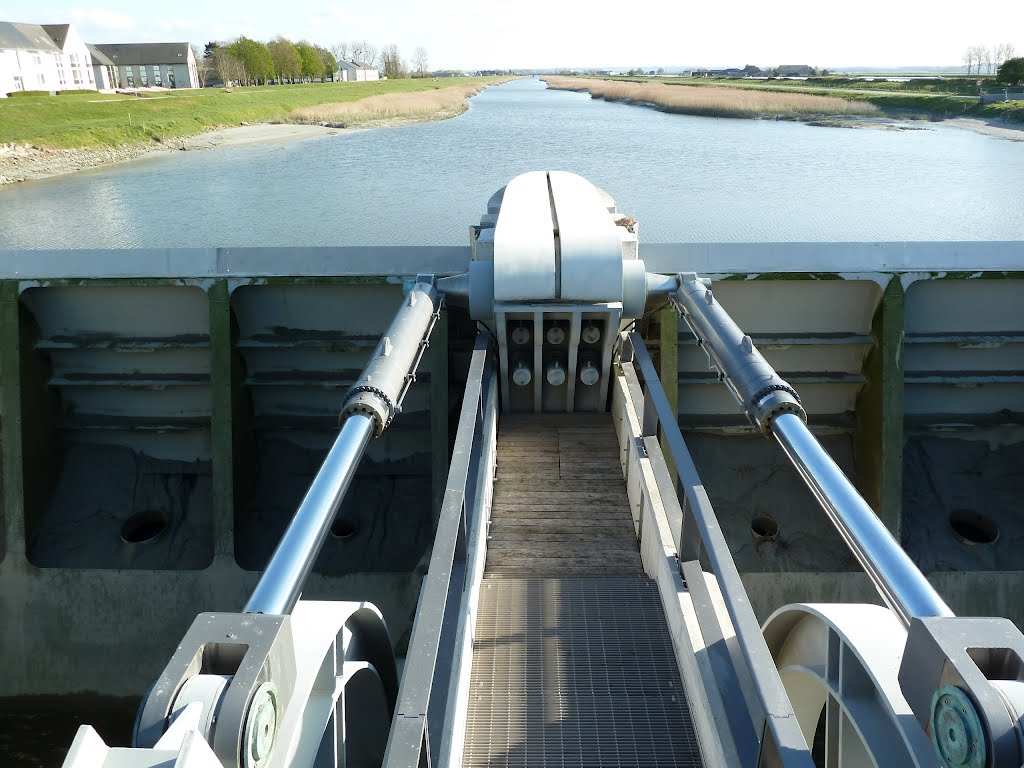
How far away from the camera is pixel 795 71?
13225 centimetres

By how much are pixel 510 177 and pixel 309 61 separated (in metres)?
86.3

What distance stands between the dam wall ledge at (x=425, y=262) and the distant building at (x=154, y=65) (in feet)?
302

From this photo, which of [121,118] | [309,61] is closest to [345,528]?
[121,118]

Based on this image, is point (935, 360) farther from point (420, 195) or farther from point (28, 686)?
point (420, 195)

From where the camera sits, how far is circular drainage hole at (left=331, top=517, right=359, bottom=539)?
24.5ft

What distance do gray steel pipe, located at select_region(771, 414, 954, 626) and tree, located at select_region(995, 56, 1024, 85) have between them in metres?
61.3

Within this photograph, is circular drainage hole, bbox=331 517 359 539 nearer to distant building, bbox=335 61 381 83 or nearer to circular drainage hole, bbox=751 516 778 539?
circular drainage hole, bbox=751 516 778 539

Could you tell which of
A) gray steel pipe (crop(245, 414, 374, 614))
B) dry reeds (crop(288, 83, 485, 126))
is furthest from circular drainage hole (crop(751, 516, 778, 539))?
dry reeds (crop(288, 83, 485, 126))

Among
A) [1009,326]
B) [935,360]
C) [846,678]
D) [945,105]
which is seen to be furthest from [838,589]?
[945,105]

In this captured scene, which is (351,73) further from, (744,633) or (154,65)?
(744,633)

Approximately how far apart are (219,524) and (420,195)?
1452cm

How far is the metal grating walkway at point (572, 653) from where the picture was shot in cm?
363

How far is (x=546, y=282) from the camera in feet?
18.5

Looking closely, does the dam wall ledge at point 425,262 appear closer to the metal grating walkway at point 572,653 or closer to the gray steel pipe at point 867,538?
the metal grating walkway at point 572,653
